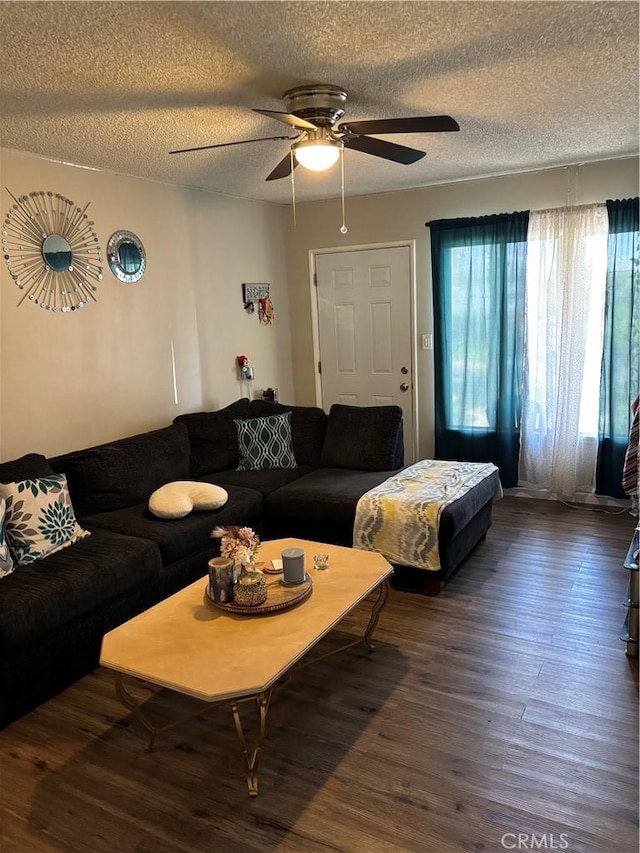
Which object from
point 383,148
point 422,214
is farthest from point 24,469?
point 422,214

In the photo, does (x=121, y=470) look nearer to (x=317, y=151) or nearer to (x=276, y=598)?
(x=276, y=598)

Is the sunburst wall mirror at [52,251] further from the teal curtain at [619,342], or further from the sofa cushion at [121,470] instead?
the teal curtain at [619,342]

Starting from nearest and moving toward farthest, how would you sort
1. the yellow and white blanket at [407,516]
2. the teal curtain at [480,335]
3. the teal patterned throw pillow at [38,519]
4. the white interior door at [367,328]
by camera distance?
the teal patterned throw pillow at [38,519] < the yellow and white blanket at [407,516] < the teal curtain at [480,335] < the white interior door at [367,328]

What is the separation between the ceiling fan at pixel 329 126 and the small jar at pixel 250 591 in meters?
1.81

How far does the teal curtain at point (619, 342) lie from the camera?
4355 mm

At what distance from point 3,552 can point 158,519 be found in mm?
841

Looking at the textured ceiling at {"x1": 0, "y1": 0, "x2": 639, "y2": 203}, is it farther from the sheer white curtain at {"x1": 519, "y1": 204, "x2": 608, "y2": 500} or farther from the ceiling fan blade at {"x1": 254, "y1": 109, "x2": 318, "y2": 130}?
the sheer white curtain at {"x1": 519, "y1": 204, "x2": 608, "y2": 500}

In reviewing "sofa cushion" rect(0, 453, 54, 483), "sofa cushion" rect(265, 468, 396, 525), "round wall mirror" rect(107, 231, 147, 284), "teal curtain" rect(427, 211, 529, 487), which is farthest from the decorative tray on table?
"teal curtain" rect(427, 211, 529, 487)

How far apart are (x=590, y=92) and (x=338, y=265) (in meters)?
2.92

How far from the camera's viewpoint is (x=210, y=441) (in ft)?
14.5

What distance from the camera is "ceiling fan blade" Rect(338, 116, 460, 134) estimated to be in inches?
98.7

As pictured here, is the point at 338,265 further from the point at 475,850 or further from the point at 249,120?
the point at 475,850

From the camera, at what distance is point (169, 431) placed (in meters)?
4.15

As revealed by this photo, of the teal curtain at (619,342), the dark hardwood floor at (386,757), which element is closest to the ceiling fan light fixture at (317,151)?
the dark hardwood floor at (386,757)
